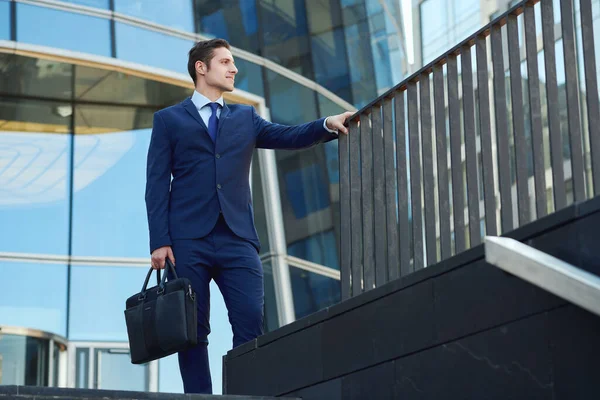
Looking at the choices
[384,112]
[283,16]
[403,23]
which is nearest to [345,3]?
[283,16]

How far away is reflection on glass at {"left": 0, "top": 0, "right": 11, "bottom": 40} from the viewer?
11.1 m

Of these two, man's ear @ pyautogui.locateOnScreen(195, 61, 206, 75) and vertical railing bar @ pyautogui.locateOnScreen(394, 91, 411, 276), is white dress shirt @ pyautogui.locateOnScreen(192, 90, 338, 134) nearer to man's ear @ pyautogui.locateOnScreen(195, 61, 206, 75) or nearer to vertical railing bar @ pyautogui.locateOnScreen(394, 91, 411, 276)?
man's ear @ pyautogui.locateOnScreen(195, 61, 206, 75)

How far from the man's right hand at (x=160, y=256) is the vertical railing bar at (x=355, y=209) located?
3.04 ft

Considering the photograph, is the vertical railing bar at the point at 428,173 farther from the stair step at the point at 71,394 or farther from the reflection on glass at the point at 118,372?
the reflection on glass at the point at 118,372

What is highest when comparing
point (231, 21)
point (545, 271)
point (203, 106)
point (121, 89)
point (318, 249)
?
point (231, 21)

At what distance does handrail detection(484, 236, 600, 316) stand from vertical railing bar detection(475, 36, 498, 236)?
1.72 ft

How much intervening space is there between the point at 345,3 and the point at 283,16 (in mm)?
1114

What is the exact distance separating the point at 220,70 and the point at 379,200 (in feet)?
4.04

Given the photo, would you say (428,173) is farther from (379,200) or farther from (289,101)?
(289,101)

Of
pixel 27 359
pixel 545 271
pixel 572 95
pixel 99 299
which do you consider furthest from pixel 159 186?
pixel 99 299

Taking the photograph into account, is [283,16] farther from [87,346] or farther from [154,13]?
[87,346]

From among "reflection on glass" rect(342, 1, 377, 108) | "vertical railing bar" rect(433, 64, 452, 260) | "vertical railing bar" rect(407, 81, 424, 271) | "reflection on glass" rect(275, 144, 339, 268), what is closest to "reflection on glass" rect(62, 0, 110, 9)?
"reflection on glass" rect(275, 144, 339, 268)

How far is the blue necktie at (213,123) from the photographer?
Answer: 19.8 ft

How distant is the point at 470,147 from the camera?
15.6ft
